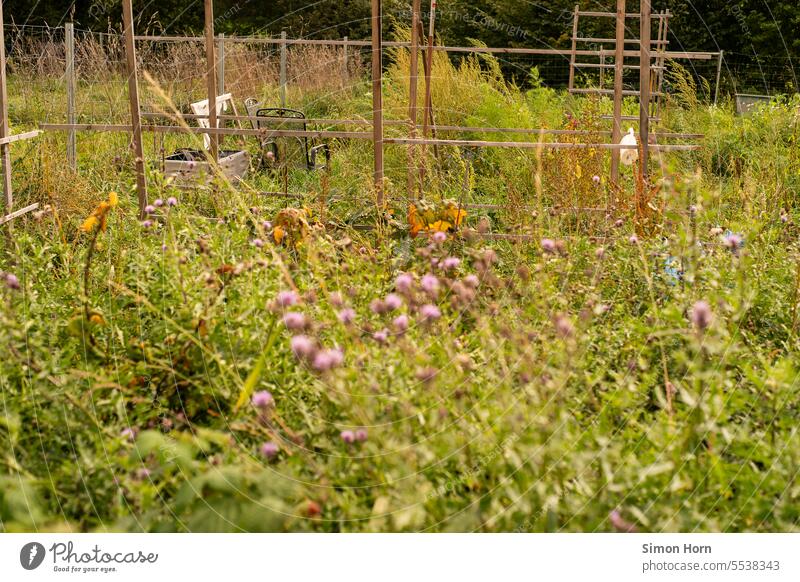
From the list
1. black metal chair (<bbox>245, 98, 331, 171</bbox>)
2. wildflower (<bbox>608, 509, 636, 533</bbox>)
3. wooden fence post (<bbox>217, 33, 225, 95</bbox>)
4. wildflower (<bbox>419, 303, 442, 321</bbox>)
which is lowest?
wildflower (<bbox>608, 509, 636, 533</bbox>)

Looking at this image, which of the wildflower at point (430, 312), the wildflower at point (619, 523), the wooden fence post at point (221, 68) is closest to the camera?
the wildflower at point (619, 523)

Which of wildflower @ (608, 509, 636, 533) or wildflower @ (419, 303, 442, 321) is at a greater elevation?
wildflower @ (419, 303, 442, 321)

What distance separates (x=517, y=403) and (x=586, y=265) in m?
1.55

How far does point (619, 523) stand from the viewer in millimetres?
1882

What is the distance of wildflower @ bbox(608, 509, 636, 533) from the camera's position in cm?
189

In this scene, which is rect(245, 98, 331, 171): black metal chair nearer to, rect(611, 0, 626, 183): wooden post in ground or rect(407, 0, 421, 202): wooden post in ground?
rect(407, 0, 421, 202): wooden post in ground

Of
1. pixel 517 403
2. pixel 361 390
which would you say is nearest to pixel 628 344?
pixel 517 403

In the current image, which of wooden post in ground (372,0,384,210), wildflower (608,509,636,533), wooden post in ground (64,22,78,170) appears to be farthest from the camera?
wooden post in ground (64,22,78,170)

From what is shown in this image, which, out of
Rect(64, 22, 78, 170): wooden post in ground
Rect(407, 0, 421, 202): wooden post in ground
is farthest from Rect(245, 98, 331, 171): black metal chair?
Rect(64, 22, 78, 170): wooden post in ground

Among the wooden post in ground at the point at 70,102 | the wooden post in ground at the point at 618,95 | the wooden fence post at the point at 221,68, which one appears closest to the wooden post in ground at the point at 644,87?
the wooden post in ground at the point at 618,95

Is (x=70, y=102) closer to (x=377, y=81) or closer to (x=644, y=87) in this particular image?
(x=377, y=81)

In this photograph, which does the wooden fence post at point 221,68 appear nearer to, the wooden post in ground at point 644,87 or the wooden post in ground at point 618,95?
the wooden post in ground at point 618,95

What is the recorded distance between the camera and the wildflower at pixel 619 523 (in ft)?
6.19
